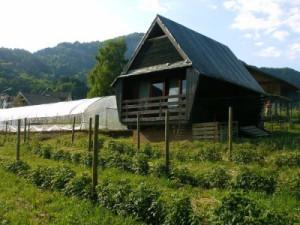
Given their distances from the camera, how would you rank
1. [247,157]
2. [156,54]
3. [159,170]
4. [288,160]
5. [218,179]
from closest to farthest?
[218,179], [159,170], [288,160], [247,157], [156,54]

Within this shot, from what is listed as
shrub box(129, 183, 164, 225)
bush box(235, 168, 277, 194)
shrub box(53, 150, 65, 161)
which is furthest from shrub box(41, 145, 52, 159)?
shrub box(129, 183, 164, 225)

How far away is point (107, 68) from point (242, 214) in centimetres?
4991

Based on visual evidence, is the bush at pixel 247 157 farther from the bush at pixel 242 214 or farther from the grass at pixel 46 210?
the bush at pixel 242 214

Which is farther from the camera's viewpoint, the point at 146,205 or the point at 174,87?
the point at 174,87

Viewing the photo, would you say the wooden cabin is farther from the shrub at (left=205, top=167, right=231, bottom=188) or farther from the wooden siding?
the shrub at (left=205, top=167, right=231, bottom=188)

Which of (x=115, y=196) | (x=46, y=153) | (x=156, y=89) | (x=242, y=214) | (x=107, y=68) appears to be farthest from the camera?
(x=107, y=68)

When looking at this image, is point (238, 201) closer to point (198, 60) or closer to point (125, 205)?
point (125, 205)

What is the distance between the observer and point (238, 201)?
736 centimetres

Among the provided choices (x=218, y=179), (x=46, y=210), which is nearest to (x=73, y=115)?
(x=218, y=179)

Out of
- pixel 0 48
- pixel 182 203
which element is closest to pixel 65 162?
pixel 182 203

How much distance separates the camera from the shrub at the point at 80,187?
10330 mm

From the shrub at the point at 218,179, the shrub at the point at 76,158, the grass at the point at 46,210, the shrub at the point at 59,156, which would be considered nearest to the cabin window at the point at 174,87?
the shrub at the point at 59,156

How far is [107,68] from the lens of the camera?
56.0 m

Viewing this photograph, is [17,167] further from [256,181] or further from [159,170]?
[256,181]
